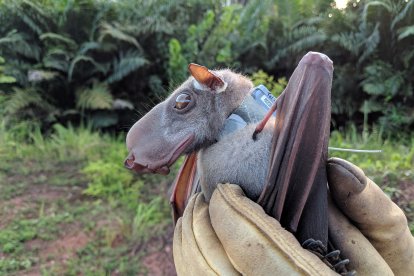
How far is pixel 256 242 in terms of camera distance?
1067mm

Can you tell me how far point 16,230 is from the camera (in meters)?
3.94

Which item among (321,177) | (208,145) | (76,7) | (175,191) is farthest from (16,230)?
(76,7)

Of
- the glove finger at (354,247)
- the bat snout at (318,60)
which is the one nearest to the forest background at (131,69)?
the glove finger at (354,247)

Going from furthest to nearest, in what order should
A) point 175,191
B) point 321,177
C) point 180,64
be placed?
point 180,64
point 175,191
point 321,177

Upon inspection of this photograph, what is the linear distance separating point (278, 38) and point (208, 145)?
594cm

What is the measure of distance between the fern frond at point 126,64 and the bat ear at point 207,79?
4918mm

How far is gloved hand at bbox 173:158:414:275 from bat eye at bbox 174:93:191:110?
0.29 metres

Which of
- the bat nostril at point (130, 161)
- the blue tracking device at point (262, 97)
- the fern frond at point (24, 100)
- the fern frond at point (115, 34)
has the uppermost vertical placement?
the blue tracking device at point (262, 97)

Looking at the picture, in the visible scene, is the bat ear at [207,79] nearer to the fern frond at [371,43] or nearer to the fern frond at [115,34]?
the fern frond at [115,34]

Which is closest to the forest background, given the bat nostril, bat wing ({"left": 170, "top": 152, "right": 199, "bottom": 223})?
bat wing ({"left": 170, "top": 152, "right": 199, "bottom": 223})

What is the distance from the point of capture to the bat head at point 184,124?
52.1 inches

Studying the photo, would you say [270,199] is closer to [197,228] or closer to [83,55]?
[197,228]

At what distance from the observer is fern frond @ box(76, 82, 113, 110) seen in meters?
5.93

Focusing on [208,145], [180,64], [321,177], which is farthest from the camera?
[180,64]
